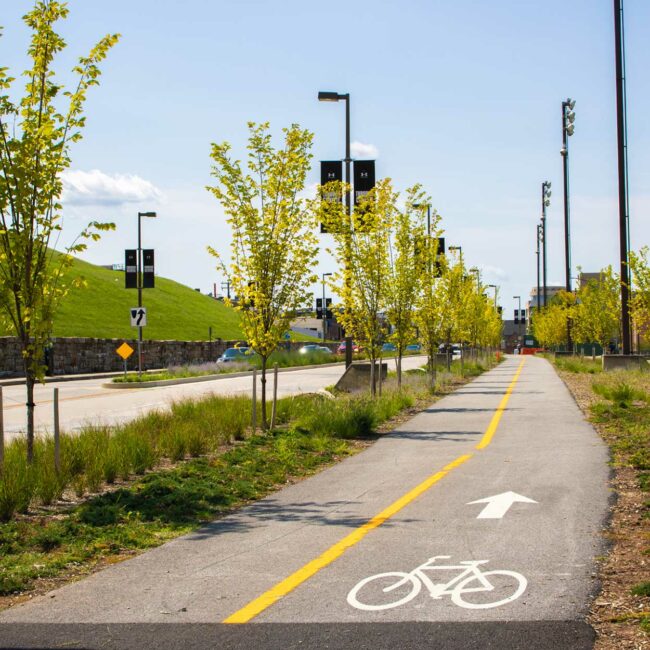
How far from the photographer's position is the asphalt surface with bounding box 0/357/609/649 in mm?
5414

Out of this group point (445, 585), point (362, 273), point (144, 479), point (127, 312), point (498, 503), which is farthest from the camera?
point (127, 312)

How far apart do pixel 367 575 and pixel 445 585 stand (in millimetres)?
598

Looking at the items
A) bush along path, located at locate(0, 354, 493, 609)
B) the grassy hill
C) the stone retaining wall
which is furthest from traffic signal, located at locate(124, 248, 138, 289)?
the grassy hill

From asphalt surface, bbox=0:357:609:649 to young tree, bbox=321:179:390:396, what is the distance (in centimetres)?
1190

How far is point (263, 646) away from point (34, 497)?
5390mm

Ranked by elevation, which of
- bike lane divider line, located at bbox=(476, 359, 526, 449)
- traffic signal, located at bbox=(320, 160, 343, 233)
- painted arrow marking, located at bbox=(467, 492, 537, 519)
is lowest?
bike lane divider line, located at bbox=(476, 359, 526, 449)

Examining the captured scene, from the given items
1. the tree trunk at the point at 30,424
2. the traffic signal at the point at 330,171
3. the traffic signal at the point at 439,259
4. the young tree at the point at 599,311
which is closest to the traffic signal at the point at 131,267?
the traffic signal at the point at 439,259

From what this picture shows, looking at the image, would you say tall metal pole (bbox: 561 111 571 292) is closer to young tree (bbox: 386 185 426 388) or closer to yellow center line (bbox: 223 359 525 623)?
young tree (bbox: 386 185 426 388)

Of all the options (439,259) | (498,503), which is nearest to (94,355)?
(439,259)

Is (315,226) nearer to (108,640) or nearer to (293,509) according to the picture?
(293,509)

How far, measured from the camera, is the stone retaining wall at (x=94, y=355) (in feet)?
145

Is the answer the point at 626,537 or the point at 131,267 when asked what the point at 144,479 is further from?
the point at 131,267

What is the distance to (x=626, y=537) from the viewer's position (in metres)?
7.88

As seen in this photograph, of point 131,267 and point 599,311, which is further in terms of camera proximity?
point 599,311
